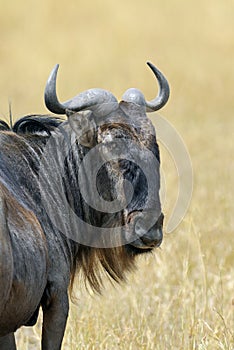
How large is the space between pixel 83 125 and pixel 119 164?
1.16ft

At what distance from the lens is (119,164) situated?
5.10 m

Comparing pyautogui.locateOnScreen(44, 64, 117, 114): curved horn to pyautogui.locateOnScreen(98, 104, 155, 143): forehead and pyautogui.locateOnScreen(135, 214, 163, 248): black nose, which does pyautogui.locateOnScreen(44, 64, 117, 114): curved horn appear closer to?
pyautogui.locateOnScreen(98, 104, 155, 143): forehead

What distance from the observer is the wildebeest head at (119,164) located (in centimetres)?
499

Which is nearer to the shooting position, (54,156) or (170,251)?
(54,156)

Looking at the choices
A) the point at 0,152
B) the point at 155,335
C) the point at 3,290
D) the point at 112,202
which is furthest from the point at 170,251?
the point at 3,290

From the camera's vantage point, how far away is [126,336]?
6000 mm

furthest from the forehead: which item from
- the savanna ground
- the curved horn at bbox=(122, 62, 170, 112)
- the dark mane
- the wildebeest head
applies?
the savanna ground

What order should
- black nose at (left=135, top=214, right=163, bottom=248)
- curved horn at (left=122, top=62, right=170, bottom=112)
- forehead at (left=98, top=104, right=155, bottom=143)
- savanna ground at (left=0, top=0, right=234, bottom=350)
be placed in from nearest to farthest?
1. black nose at (left=135, top=214, right=163, bottom=248)
2. forehead at (left=98, top=104, right=155, bottom=143)
3. curved horn at (left=122, top=62, right=170, bottom=112)
4. savanna ground at (left=0, top=0, right=234, bottom=350)

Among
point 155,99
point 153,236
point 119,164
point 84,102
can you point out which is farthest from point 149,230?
point 155,99

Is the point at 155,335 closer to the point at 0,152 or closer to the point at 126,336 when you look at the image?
the point at 126,336

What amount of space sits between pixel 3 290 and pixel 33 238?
46cm

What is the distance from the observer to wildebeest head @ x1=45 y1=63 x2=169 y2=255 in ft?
16.4

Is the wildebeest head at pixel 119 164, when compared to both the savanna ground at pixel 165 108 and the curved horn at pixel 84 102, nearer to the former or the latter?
the curved horn at pixel 84 102

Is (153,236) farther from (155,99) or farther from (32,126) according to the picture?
(155,99)
